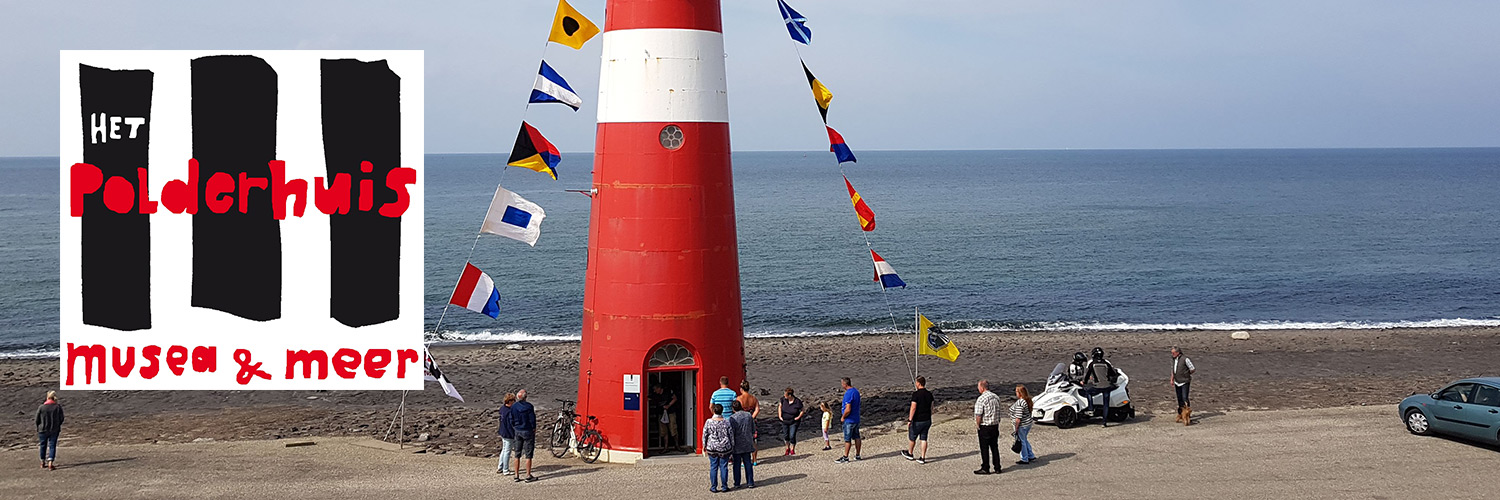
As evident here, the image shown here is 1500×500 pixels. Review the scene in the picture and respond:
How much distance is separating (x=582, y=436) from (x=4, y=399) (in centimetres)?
1748

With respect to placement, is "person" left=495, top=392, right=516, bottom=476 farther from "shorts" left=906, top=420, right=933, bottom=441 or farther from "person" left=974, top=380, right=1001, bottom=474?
"person" left=974, top=380, right=1001, bottom=474

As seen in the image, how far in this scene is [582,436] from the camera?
55.2 feet

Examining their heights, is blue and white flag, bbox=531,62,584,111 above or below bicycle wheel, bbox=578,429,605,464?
above

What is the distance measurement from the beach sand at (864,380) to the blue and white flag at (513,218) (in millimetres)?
4109

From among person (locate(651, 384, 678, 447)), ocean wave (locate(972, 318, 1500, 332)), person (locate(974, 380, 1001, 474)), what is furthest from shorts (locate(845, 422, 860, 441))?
ocean wave (locate(972, 318, 1500, 332))

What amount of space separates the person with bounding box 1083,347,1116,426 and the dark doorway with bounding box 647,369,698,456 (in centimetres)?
→ 644

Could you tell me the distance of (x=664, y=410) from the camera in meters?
16.9

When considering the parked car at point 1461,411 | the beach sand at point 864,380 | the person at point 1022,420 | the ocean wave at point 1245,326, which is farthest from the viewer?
the ocean wave at point 1245,326

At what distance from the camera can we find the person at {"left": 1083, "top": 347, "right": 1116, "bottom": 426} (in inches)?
729

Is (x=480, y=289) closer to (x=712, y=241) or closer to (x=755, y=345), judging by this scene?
(x=712, y=241)

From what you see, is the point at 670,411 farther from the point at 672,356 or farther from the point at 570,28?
the point at 570,28

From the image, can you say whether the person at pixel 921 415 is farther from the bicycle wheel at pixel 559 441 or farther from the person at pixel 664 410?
the bicycle wheel at pixel 559 441

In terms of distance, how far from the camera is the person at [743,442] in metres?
14.3

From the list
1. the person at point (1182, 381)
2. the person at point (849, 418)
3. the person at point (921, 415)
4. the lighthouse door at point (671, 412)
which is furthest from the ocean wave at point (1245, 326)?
the person at point (921, 415)
